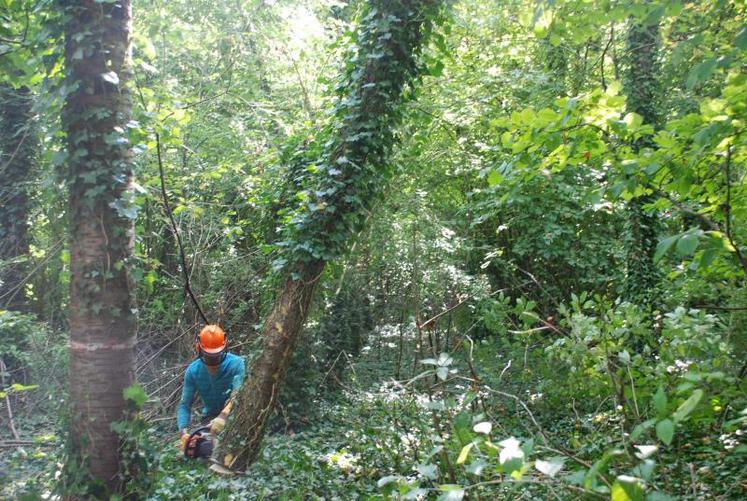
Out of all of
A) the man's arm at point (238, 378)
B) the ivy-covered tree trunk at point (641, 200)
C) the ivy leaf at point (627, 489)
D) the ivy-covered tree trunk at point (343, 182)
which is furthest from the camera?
the ivy-covered tree trunk at point (641, 200)

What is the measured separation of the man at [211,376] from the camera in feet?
19.7

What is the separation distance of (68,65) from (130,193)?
0.90 m

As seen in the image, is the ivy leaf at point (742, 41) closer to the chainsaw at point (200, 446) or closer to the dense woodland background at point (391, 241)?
the dense woodland background at point (391, 241)

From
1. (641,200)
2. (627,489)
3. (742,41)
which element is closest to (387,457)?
(627,489)

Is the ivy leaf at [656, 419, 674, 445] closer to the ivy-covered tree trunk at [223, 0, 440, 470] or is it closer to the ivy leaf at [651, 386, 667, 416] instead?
the ivy leaf at [651, 386, 667, 416]

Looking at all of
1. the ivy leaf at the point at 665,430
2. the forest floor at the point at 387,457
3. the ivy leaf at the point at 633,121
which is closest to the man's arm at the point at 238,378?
the forest floor at the point at 387,457

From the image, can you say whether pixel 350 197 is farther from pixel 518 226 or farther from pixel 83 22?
pixel 518 226

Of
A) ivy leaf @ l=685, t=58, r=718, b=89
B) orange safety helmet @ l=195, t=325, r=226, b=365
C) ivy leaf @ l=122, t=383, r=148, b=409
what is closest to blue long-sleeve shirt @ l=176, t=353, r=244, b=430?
orange safety helmet @ l=195, t=325, r=226, b=365

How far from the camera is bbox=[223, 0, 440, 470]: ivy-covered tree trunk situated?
5.51m

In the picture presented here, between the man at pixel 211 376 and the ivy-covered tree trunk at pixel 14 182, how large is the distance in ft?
17.0

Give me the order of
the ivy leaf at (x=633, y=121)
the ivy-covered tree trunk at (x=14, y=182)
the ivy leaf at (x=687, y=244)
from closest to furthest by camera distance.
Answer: the ivy leaf at (x=687, y=244)
the ivy leaf at (x=633, y=121)
the ivy-covered tree trunk at (x=14, y=182)

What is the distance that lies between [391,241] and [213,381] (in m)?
5.30

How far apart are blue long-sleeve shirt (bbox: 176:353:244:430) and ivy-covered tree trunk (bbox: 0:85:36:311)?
5.18 metres

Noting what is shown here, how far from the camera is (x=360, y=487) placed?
16.5 feet
